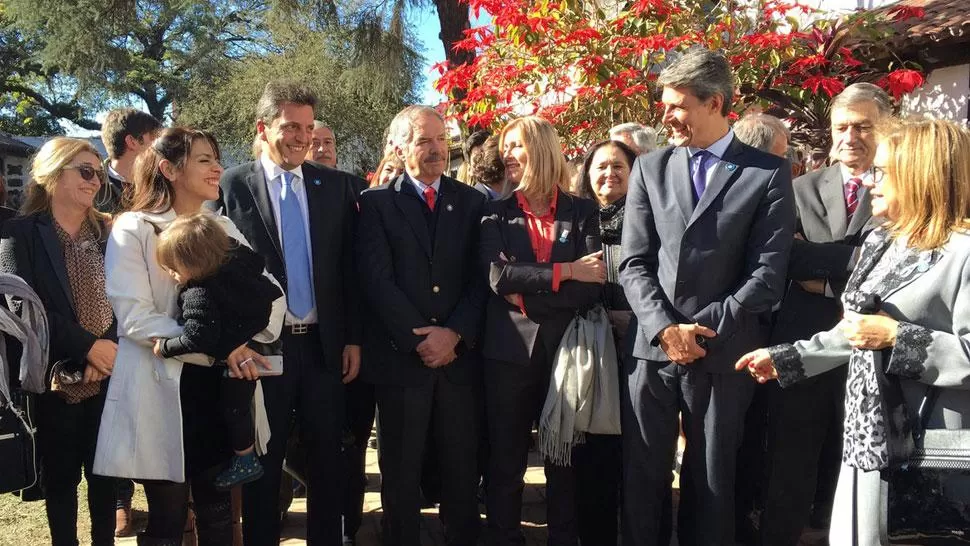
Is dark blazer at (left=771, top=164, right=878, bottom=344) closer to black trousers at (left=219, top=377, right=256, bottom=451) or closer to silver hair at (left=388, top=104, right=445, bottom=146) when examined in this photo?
silver hair at (left=388, top=104, right=445, bottom=146)

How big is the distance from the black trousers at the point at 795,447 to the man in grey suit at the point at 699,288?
34 centimetres

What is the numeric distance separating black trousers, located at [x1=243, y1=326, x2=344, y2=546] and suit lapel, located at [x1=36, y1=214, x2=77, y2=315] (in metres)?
1.05

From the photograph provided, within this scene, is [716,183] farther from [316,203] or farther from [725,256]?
[316,203]

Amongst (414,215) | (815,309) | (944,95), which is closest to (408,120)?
(414,215)

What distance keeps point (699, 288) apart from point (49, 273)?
9.72ft

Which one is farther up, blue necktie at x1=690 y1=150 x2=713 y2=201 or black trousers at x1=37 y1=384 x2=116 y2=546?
blue necktie at x1=690 y1=150 x2=713 y2=201

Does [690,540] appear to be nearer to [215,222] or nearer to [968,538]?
[968,538]

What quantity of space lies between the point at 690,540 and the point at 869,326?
1.65 meters

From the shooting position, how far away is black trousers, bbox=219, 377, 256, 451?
3059 mm

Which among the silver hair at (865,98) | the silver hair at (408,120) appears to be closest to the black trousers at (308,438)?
the silver hair at (408,120)

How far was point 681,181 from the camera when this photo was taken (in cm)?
333

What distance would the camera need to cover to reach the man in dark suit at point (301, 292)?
3596mm

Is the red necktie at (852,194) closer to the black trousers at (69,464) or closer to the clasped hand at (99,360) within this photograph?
the clasped hand at (99,360)

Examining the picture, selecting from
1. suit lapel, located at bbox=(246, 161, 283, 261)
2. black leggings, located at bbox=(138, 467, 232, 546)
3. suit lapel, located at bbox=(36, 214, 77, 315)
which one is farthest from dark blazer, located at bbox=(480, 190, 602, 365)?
suit lapel, located at bbox=(36, 214, 77, 315)
